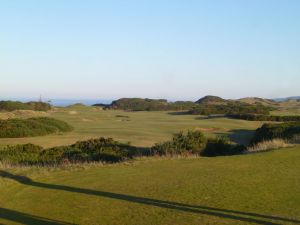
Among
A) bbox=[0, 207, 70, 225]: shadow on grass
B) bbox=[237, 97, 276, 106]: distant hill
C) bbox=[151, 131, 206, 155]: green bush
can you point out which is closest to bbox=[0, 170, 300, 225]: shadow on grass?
bbox=[0, 207, 70, 225]: shadow on grass

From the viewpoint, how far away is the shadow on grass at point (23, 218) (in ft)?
31.5

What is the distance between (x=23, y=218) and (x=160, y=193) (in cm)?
330

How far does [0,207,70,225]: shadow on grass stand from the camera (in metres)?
9.59

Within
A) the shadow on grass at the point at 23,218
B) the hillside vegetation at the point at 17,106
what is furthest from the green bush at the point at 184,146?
the hillside vegetation at the point at 17,106

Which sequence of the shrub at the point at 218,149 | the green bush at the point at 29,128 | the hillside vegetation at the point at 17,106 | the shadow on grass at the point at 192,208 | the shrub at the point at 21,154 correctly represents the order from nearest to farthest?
the shadow on grass at the point at 192,208 < the shrub at the point at 21,154 < the shrub at the point at 218,149 < the green bush at the point at 29,128 < the hillside vegetation at the point at 17,106

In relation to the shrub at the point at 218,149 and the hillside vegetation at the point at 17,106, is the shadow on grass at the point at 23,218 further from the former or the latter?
the hillside vegetation at the point at 17,106

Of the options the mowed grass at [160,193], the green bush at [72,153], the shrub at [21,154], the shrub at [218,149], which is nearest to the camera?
the mowed grass at [160,193]

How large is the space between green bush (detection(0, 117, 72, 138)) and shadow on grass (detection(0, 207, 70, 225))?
3007 cm

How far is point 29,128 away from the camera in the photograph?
1642 inches

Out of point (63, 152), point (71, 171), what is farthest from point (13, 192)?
point (63, 152)

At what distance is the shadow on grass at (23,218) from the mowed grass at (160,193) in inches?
0.8

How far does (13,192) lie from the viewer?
13023 mm

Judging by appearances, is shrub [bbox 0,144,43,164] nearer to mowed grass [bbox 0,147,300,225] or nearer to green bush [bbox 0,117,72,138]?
mowed grass [bbox 0,147,300,225]

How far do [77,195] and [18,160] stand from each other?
1228 centimetres
